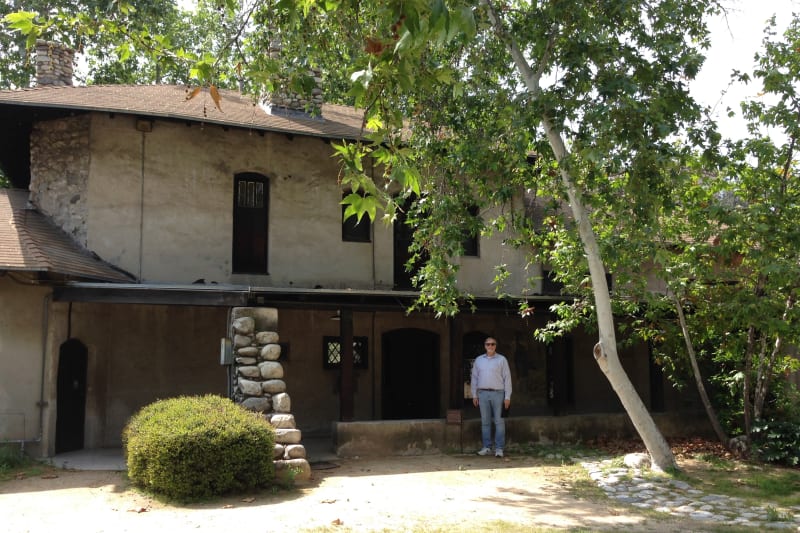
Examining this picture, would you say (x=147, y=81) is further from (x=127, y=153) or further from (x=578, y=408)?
(x=578, y=408)

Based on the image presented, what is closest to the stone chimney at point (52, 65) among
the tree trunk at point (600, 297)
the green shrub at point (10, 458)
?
the green shrub at point (10, 458)

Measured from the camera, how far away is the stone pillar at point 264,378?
9.13 metres

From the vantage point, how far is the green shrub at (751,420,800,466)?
10922 mm

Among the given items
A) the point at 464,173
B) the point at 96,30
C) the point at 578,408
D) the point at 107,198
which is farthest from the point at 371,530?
the point at 578,408

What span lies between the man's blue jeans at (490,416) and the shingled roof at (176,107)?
4913 mm

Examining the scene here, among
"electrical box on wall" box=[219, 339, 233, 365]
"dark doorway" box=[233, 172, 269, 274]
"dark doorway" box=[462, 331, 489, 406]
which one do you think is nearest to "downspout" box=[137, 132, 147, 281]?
"dark doorway" box=[233, 172, 269, 274]

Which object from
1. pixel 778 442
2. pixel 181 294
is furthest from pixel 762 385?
pixel 181 294

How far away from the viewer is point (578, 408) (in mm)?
16875

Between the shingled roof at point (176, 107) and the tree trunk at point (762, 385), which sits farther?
the shingled roof at point (176, 107)

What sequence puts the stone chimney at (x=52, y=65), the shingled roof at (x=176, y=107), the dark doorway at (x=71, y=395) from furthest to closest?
1. the stone chimney at (x=52, y=65)
2. the shingled roof at (x=176, y=107)
3. the dark doorway at (x=71, y=395)

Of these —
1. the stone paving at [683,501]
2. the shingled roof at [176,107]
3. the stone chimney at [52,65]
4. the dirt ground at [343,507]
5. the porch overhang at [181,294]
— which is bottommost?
the stone paving at [683,501]

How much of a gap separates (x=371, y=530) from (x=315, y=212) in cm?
856

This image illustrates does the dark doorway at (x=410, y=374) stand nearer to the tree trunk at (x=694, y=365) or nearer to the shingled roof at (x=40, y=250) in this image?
the tree trunk at (x=694, y=365)

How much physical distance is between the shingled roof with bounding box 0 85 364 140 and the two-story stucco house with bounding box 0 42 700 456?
55 millimetres
